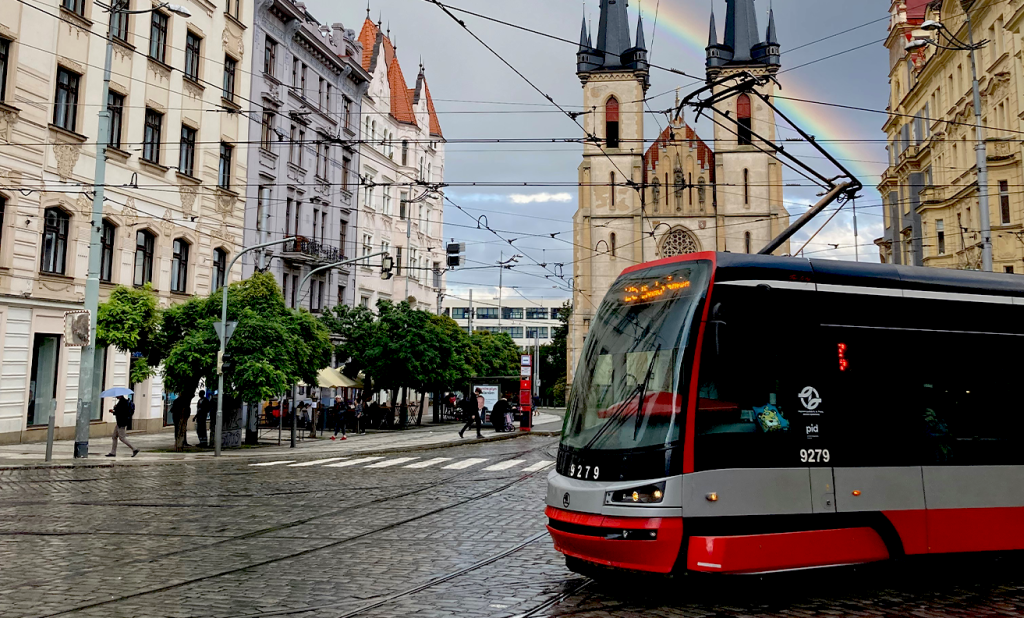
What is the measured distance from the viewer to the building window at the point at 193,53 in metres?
34.4

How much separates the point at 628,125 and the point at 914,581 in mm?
68257

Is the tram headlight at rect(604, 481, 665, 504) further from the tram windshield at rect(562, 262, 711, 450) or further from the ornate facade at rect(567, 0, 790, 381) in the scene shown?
the ornate facade at rect(567, 0, 790, 381)

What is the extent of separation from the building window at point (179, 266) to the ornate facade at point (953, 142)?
25895 millimetres

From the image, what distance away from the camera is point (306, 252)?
43406 millimetres

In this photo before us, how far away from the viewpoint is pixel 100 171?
22016mm

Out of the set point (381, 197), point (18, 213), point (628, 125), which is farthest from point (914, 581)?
point (628, 125)

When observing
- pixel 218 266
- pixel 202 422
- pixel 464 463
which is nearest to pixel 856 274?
pixel 464 463

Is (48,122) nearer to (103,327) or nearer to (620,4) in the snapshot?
(103,327)

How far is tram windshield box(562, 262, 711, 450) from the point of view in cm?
748

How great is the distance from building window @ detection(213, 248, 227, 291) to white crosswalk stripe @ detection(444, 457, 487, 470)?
17.8 m

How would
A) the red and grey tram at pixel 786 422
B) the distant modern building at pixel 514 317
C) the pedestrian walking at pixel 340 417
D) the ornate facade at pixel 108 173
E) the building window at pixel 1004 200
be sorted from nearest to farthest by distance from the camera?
the red and grey tram at pixel 786 422
the ornate facade at pixel 108 173
the pedestrian walking at pixel 340 417
the building window at pixel 1004 200
the distant modern building at pixel 514 317

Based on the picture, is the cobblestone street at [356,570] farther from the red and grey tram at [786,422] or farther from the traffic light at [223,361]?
the traffic light at [223,361]

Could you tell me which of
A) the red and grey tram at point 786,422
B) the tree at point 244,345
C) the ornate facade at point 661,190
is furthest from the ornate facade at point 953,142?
the tree at point 244,345

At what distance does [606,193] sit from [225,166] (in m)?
42.9
